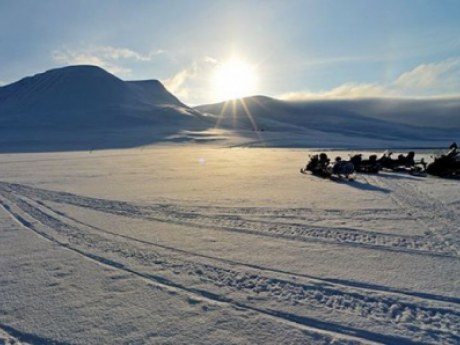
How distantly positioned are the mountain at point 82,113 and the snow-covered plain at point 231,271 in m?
47.8

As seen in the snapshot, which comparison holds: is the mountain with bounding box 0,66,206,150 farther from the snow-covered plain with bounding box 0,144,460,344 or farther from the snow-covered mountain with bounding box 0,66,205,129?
the snow-covered plain with bounding box 0,144,460,344

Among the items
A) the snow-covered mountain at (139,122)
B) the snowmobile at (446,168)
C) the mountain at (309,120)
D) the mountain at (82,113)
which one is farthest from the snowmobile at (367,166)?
the mountain at (309,120)

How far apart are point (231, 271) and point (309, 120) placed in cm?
14531

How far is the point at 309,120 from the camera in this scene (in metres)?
145

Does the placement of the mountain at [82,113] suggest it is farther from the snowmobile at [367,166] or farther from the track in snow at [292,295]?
the track in snow at [292,295]

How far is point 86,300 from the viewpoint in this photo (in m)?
4.93

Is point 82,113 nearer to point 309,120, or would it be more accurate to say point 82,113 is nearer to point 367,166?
point 309,120

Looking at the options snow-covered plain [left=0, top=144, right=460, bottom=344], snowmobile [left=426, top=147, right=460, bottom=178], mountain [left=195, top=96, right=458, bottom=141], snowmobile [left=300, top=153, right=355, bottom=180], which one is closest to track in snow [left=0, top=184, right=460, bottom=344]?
snow-covered plain [left=0, top=144, right=460, bottom=344]

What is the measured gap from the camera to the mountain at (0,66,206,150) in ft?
214

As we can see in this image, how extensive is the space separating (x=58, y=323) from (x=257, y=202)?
740cm

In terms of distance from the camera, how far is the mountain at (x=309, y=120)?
10629 cm

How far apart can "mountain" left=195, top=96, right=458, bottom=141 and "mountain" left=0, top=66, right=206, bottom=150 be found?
21.3 metres

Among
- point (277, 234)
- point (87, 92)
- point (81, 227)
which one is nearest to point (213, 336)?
point (277, 234)

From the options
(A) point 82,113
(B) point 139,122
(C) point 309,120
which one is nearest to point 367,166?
(B) point 139,122
